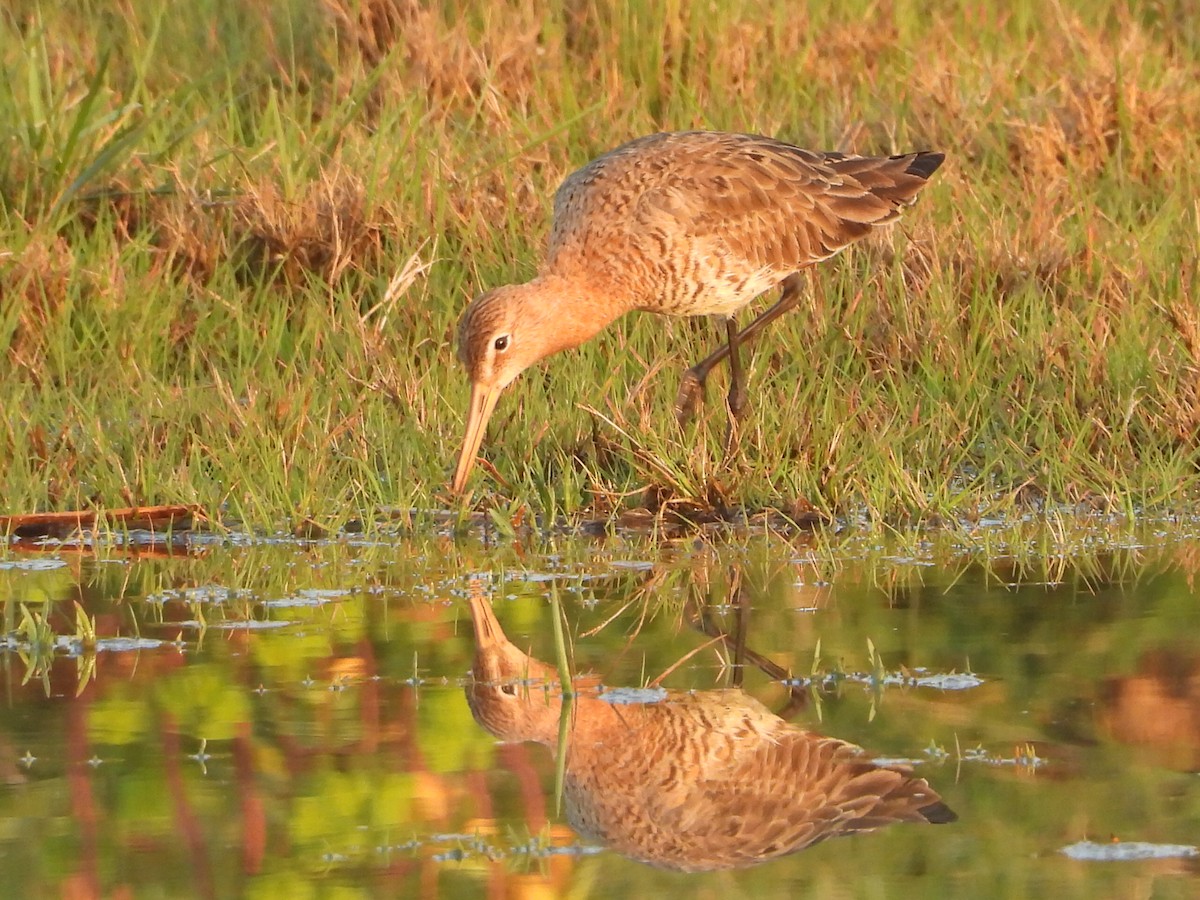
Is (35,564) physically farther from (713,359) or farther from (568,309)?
(713,359)

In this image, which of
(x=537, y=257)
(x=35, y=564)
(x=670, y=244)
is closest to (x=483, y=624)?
(x=35, y=564)

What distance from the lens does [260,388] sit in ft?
24.2

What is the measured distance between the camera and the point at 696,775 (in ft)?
14.1

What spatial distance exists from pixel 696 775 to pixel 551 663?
895mm

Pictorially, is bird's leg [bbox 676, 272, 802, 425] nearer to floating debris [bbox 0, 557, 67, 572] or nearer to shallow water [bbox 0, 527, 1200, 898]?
shallow water [bbox 0, 527, 1200, 898]

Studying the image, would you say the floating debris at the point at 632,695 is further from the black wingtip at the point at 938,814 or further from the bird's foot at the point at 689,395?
the bird's foot at the point at 689,395

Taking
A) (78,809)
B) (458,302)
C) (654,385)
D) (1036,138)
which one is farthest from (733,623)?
(1036,138)

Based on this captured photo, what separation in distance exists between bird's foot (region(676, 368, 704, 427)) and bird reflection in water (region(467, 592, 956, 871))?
255cm

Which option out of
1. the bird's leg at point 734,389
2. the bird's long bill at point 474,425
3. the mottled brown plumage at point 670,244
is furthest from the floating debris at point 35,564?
the bird's leg at point 734,389

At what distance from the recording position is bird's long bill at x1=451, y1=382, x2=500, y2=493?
22.1 feet

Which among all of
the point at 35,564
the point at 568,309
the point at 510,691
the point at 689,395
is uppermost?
the point at 510,691

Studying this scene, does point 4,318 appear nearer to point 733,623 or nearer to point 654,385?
point 654,385

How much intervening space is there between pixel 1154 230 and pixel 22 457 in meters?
4.24

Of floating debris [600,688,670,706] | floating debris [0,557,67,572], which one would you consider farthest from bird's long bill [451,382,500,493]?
floating debris [600,688,670,706]
